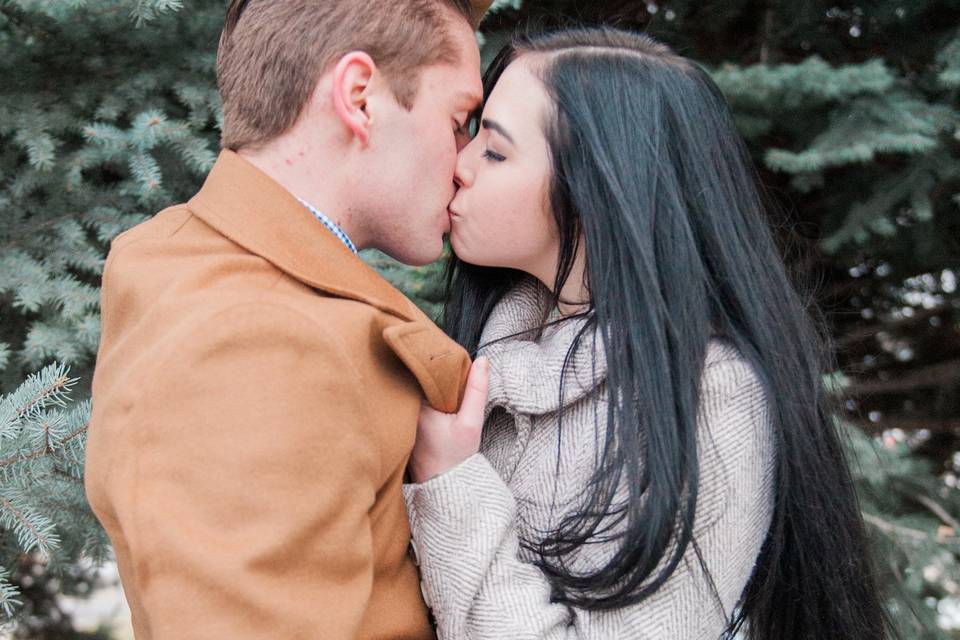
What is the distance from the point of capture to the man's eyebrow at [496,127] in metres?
1.79

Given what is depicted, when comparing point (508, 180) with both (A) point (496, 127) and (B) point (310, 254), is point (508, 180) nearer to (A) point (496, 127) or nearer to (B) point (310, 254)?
(A) point (496, 127)

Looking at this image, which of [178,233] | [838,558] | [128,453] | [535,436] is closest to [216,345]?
[128,453]

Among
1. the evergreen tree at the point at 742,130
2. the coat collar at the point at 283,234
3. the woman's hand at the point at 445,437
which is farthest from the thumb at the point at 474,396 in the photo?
the evergreen tree at the point at 742,130

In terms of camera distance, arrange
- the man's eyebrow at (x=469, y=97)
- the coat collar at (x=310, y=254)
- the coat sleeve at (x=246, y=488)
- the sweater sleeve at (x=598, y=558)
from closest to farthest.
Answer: the coat sleeve at (x=246, y=488) → the coat collar at (x=310, y=254) → the sweater sleeve at (x=598, y=558) → the man's eyebrow at (x=469, y=97)

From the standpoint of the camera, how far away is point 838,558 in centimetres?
182

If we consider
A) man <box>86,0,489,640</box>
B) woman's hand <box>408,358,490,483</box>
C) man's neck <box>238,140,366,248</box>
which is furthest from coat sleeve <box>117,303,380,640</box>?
man's neck <box>238,140,366,248</box>

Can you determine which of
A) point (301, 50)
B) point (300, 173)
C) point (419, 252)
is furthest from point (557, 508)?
point (301, 50)

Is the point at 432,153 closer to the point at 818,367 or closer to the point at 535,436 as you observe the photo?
the point at 535,436

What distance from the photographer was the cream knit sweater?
5.02 ft

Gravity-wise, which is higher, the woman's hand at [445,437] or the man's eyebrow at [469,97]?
the man's eyebrow at [469,97]

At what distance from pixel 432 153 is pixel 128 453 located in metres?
0.81

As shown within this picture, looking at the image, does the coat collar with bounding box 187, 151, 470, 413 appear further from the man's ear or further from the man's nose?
the man's nose

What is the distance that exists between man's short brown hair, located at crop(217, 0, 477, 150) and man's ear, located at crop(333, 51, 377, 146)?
1.6 inches

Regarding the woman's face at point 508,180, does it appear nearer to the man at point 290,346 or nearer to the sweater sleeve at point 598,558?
the man at point 290,346
